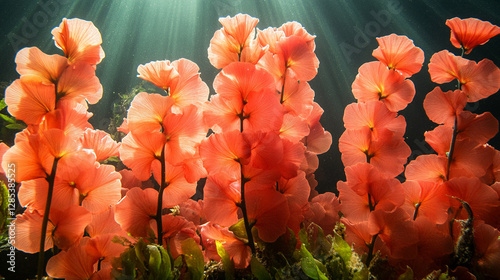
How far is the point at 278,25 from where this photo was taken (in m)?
3.97

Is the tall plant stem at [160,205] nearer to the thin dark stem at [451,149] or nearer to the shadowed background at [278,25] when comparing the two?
the thin dark stem at [451,149]

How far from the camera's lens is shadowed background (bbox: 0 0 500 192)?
2.96 m

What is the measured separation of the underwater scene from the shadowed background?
1.89m

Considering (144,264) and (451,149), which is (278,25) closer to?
(451,149)

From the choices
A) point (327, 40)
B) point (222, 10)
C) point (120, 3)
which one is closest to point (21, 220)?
point (327, 40)

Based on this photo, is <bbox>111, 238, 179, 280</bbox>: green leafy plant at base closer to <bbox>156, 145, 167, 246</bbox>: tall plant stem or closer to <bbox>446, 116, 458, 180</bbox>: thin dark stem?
<bbox>156, 145, 167, 246</bbox>: tall plant stem

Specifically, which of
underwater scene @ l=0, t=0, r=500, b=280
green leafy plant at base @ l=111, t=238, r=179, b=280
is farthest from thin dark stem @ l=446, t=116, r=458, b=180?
green leafy plant at base @ l=111, t=238, r=179, b=280

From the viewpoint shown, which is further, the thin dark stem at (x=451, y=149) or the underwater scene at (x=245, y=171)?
the thin dark stem at (x=451, y=149)

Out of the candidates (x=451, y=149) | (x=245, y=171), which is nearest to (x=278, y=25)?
(x=451, y=149)

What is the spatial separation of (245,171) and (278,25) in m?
3.94

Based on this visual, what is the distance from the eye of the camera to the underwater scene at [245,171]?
336mm

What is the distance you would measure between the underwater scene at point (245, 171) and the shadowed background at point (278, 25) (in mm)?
1892

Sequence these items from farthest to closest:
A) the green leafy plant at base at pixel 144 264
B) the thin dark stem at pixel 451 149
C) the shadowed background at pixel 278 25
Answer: the shadowed background at pixel 278 25
the thin dark stem at pixel 451 149
the green leafy plant at base at pixel 144 264

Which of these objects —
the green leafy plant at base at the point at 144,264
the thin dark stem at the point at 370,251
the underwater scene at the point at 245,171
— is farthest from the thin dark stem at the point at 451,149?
the green leafy plant at base at the point at 144,264
